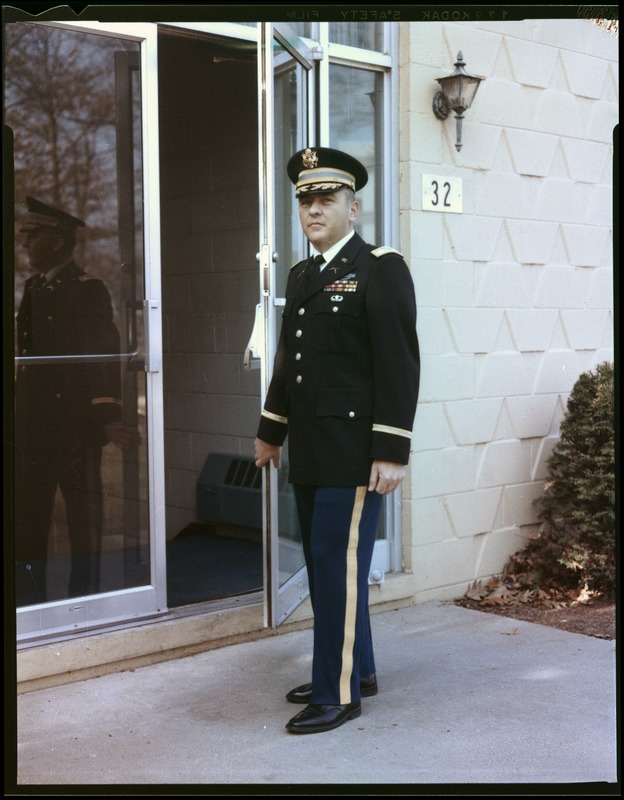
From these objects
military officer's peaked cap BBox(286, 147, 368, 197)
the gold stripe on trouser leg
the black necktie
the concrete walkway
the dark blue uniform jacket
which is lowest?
the concrete walkway

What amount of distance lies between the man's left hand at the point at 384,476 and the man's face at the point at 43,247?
1638 mm

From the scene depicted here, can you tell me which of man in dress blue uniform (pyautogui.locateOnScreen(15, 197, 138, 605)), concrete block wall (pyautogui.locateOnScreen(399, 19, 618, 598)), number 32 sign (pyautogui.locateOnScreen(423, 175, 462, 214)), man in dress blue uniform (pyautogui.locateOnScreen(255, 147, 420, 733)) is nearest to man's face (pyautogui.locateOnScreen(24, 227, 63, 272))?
man in dress blue uniform (pyautogui.locateOnScreen(15, 197, 138, 605))

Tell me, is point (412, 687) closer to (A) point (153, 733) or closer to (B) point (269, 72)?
(A) point (153, 733)

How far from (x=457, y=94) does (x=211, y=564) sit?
266 centimetres

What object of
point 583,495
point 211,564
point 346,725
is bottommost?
point 346,725

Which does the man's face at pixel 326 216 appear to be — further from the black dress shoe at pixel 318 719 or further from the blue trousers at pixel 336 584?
the black dress shoe at pixel 318 719

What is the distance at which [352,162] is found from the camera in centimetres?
405

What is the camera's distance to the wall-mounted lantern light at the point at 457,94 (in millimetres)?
5434

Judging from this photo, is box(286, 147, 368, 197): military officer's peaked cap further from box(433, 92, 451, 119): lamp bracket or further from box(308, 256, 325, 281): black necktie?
box(433, 92, 451, 119): lamp bracket

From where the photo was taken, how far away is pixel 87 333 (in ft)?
15.2

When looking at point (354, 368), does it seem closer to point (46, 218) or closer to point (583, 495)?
point (46, 218)

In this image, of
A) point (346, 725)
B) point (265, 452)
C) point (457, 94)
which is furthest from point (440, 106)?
point (346, 725)

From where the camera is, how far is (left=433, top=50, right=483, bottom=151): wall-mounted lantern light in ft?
17.8

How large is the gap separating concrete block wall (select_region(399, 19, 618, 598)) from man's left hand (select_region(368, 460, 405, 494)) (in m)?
1.62
